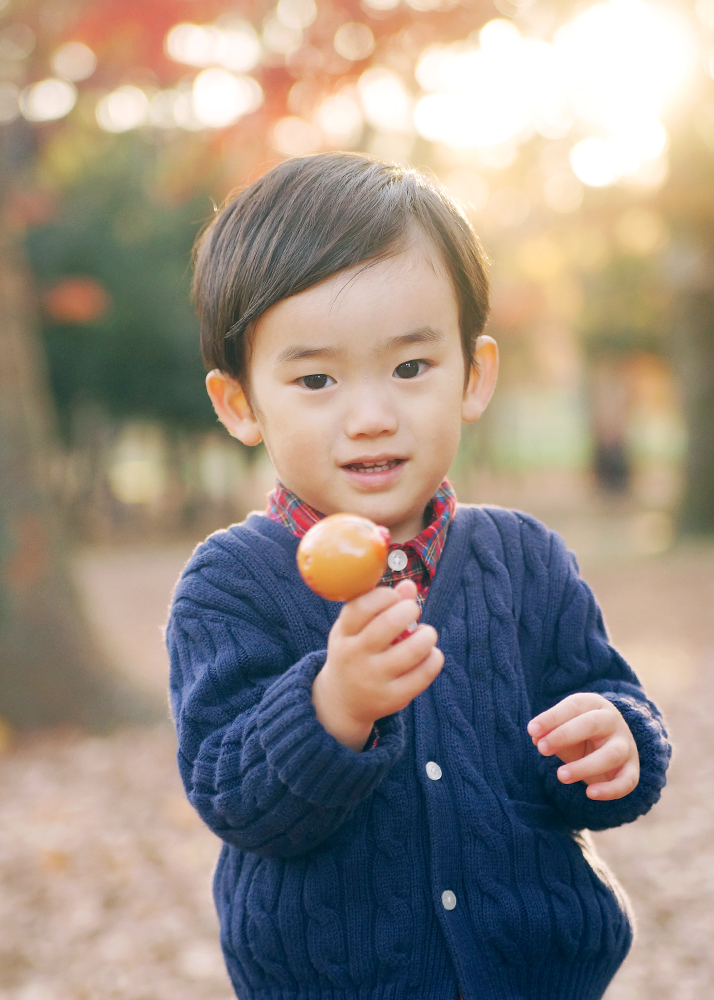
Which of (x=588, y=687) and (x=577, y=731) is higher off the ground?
(x=588, y=687)

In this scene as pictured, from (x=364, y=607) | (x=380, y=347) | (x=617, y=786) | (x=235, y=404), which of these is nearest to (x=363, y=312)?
(x=380, y=347)

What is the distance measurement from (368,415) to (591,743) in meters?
0.66

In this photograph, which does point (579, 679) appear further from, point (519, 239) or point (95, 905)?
point (519, 239)

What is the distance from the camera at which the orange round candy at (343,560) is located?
123 cm

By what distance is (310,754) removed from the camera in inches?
51.7

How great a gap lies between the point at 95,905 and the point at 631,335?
23546mm

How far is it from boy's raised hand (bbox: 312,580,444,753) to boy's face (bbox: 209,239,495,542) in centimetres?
29

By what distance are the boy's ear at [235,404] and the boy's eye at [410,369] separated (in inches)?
12.5

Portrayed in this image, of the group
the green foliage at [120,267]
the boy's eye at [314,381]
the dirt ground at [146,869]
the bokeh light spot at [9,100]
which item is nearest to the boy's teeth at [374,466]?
the boy's eye at [314,381]

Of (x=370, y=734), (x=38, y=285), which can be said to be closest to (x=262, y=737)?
(x=370, y=734)

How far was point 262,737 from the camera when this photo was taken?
1355mm

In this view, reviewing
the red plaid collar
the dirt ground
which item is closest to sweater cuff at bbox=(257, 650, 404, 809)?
the red plaid collar

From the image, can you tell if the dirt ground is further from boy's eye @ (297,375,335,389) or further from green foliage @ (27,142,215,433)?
green foliage @ (27,142,215,433)

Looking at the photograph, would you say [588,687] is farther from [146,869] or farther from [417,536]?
[146,869]
